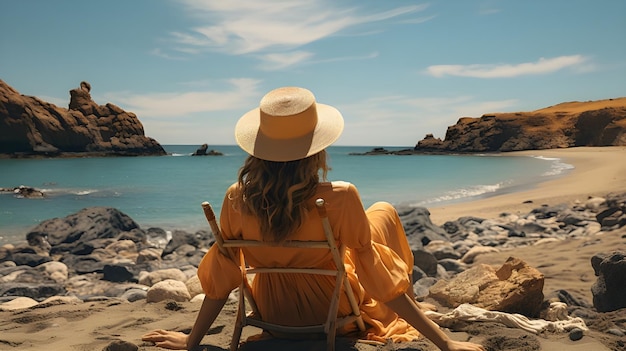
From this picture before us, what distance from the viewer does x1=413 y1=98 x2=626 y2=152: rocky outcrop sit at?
72500mm

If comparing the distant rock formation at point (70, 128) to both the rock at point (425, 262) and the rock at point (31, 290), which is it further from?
the rock at point (425, 262)

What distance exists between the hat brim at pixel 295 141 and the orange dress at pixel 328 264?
0.21 m

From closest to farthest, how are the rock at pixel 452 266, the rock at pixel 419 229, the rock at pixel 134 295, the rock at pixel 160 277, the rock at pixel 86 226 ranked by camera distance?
the rock at pixel 134 295 → the rock at pixel 160 277 → the rock at pixel 452 266 → the rock at pixel 419 229 → the rock at pixel 86 226

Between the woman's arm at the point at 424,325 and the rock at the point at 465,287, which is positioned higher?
the woman's arm at the point at 424,325

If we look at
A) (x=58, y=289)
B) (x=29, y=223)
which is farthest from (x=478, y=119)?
(x=58, y=289)

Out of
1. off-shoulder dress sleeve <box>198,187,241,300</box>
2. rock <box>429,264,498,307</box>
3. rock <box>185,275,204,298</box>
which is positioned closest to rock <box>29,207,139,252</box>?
rock <box>185,275,204,298</box>

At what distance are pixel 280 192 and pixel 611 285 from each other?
3149mm

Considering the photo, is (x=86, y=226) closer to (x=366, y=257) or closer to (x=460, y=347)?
(x=366, y=257)

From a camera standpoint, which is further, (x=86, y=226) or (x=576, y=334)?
(x=86, y=226)

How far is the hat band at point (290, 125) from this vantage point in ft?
9.18

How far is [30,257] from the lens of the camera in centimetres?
969

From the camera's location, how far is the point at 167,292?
5.18m

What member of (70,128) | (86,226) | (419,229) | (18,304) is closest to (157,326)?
(18,304)

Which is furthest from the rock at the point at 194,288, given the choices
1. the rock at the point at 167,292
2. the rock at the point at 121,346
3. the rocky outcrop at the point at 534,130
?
the rocky outcrop at the point at 534,130
